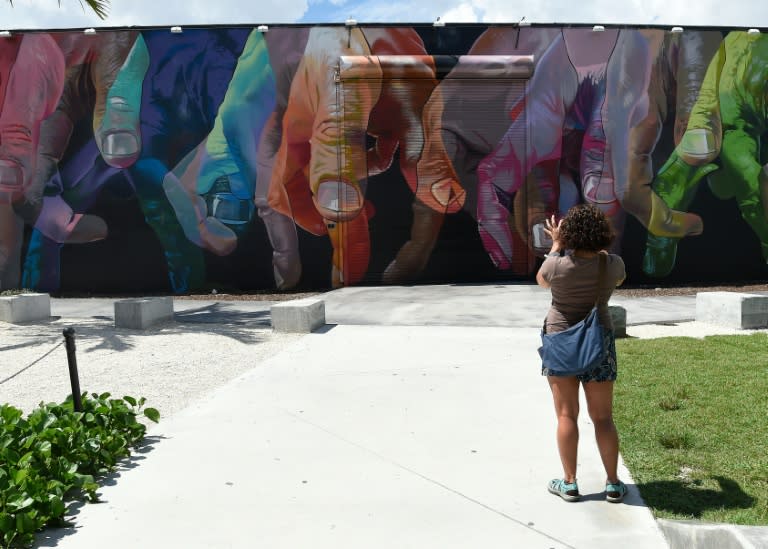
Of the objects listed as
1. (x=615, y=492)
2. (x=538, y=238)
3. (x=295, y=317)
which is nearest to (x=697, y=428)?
(x=615, y=492)

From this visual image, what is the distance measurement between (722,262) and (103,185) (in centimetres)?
1399

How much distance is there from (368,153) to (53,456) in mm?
12336

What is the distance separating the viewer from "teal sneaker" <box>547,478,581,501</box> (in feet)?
13.4

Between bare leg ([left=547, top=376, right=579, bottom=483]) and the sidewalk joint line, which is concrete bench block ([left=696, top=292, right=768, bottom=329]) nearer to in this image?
the sidewalk joint line

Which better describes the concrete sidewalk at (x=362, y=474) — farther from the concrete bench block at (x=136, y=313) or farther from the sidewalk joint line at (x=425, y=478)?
the concrete bench block at (x=136, y=313)

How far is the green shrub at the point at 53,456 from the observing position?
3654 mm

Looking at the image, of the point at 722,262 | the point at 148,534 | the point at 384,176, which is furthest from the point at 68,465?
the point at 722,262

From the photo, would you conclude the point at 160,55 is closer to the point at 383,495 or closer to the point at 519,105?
the point at 519,105

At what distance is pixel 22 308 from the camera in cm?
1201

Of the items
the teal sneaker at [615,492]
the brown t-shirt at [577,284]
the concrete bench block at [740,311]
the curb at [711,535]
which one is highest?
the brown t-shirt at [577,284]

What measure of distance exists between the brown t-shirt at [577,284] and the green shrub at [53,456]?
2.79 metres

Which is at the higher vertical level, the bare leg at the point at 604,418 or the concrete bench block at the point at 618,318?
the bare leg at the point at 604,418

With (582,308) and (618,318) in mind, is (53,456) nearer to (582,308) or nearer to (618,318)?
(582,308)

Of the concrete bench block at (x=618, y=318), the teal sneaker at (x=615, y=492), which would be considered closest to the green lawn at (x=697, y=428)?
the teal sneaker at (x=615, y=492)
